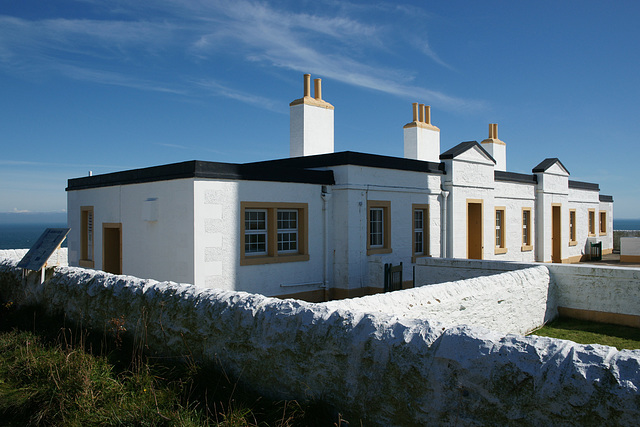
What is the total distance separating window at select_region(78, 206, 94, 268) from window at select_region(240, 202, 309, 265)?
18.6 ft

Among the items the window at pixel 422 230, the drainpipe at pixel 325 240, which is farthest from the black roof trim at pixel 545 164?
the drainpipe at pixel 325 240

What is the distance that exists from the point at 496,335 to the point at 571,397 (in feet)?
2.13

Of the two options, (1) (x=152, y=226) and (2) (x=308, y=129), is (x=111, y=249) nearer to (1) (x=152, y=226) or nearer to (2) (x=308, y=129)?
(1) (x=152, y=226)

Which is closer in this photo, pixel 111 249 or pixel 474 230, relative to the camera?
pixel 111 249

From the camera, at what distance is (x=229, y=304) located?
214 inches

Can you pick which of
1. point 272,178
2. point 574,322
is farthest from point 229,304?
point 574,322

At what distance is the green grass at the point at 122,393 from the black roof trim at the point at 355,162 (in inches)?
318

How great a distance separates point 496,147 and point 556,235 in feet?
15.7

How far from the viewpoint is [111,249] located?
46.0 ft

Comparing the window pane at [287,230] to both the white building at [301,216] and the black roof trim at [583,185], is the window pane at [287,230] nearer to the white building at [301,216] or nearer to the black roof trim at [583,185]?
the white building at [301,216]

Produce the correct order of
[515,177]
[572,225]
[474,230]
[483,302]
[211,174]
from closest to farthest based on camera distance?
[483,302]
[211,174]
[474,230]
[515,177]
[572,225]

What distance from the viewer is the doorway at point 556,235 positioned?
22562mm

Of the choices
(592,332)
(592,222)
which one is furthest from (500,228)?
(592,222)

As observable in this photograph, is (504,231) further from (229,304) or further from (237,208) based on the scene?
(229,304)
